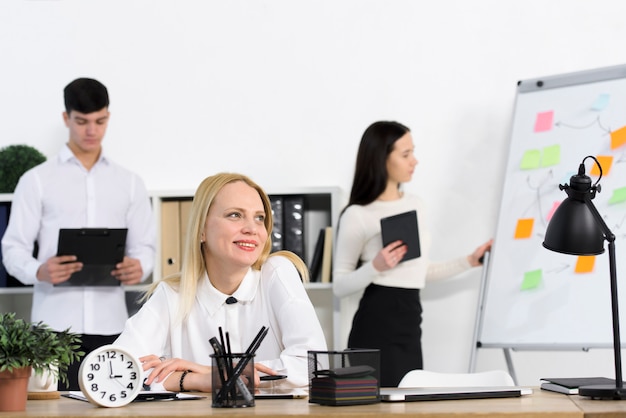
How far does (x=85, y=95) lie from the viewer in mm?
4141

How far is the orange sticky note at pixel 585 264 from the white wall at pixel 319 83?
29.1 inches

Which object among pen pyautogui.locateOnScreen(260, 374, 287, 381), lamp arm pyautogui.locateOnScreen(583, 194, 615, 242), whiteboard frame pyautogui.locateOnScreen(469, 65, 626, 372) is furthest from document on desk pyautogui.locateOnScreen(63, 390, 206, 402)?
whiteboard frame pyautogui.locateOnScreen(469, 65, 626, 372)

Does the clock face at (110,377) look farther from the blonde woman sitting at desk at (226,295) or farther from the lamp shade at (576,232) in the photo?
the lamp shade at (576,232)

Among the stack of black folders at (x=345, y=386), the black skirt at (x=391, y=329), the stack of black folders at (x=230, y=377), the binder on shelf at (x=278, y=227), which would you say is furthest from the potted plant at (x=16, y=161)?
the stack of black folders at (x=345, y=386)

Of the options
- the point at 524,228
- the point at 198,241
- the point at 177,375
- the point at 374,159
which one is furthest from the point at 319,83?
the point at 177,375

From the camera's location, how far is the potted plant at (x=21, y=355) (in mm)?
2051

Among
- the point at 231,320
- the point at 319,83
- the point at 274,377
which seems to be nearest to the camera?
the point at 274,377

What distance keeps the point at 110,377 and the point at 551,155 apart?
2.64m

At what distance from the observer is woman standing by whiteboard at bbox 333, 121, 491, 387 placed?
4066 millimetres

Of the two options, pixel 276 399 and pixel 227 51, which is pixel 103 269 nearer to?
pixel 227 51

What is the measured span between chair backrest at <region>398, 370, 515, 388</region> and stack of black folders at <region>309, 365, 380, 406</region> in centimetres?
74

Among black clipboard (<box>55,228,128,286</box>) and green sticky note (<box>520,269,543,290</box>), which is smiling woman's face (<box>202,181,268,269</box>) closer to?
black clipboard (<box>55,228,128,286</box>)

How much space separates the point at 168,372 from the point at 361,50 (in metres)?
2.78

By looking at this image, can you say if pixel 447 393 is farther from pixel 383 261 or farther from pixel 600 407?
pixel 383 261
